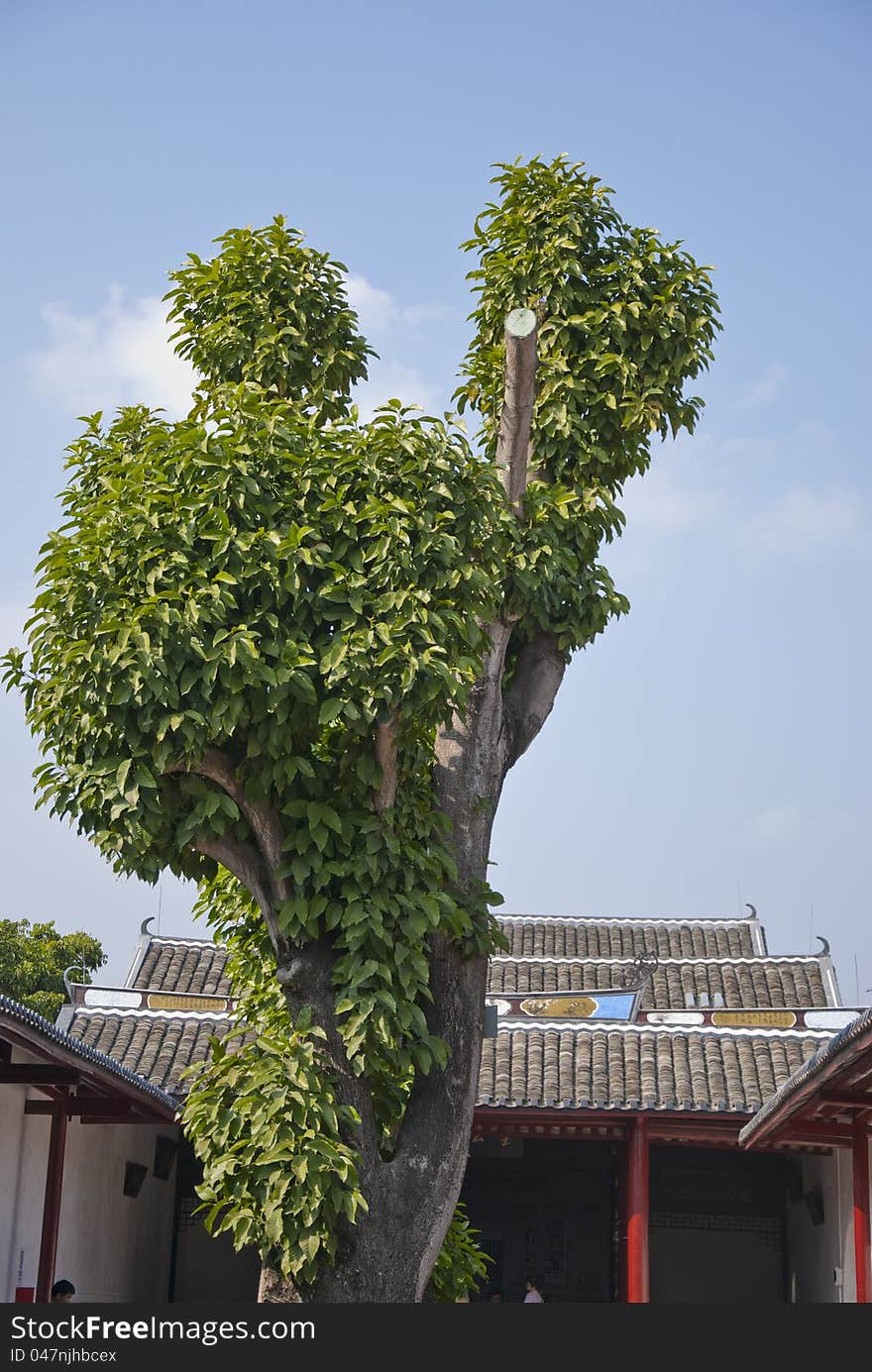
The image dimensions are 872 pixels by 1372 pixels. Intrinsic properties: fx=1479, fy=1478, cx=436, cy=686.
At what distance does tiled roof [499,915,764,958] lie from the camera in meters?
20.9

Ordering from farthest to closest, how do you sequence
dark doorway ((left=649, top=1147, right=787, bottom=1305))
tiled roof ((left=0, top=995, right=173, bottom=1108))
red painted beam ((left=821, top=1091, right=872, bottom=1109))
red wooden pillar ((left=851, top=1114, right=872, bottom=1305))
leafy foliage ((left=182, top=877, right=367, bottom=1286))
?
dark doorway ((left=649, top=1147, right=787, bottom=1305))
red wooden pillar ((left=851, top=1114, right=872, bottom=1305))
red painted beam ((left=821, top=1091, right=872, bottom=1109))
tiled roof ((left=0, top=995, right=173, bottom=1108))
leafy foliage ((left=182, top=877, right=367, bottom=1286))

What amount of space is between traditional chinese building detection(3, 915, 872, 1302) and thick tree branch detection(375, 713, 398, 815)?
4760 mm

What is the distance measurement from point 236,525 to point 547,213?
3423 millimetres

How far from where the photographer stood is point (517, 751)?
8.16 metres

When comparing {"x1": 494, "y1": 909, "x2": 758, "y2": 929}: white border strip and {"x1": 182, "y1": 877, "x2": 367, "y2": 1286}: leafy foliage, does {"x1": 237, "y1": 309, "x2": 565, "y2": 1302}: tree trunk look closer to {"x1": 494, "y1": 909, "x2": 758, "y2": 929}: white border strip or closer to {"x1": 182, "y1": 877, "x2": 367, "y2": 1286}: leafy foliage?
{"x1": 182, "y1": 877, "x2": 367, "y2": 1286}: leafy foliage

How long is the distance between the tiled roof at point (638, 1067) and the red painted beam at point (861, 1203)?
204 centimetres

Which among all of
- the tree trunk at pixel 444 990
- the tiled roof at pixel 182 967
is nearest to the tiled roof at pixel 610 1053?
the tiled roof at pixel 182 967

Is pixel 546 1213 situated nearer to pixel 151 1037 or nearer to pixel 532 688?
pixel 151 1037

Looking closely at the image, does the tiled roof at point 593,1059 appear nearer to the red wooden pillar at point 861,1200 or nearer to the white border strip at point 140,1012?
the white border strip at point 140,1012

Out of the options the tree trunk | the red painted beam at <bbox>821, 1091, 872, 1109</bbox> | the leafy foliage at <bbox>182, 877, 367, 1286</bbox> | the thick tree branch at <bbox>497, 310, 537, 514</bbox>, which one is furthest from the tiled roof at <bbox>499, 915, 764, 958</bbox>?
the leafy foliage at <bbox>182, 877, 367, 1286</bbox>

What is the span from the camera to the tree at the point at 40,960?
2486 cm

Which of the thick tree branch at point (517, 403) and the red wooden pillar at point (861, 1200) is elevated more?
the thick tree branch at point (517, 403)

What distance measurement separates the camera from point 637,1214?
12.2 metres

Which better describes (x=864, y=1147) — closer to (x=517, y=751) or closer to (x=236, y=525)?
(x=517, y=751)
